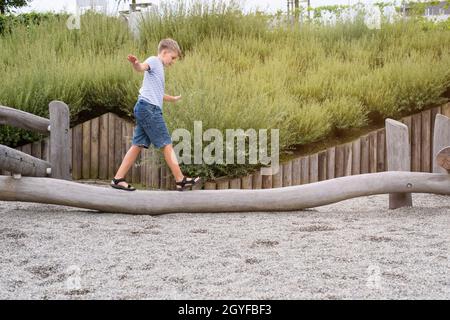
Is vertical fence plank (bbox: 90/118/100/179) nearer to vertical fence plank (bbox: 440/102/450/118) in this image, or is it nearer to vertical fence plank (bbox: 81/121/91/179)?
vertical fence plank (bbox: 81/121/91/179)

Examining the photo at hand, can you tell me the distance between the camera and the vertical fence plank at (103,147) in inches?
278

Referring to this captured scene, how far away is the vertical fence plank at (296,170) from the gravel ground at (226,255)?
3.25 ft

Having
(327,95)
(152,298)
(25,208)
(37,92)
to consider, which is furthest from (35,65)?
(152,298)

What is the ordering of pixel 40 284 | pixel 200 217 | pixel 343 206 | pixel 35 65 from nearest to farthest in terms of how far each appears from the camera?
pixel 40 284 → pixel 200 217 → pixel 343 206 → pixel 35 65

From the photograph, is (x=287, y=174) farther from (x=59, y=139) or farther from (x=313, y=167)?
(x=59, y=139)

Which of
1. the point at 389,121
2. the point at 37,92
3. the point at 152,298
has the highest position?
the point at 37,92

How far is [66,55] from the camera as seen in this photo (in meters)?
8.42

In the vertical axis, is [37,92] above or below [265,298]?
above

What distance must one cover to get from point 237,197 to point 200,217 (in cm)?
37

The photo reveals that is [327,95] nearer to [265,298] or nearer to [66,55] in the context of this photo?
[66,55]

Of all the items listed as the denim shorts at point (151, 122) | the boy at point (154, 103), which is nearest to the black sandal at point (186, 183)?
the boy at point (154, 103)

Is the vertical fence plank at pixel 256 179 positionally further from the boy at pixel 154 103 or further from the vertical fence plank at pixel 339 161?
the boy at pixel 154 103

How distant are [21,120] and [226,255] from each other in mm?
3056

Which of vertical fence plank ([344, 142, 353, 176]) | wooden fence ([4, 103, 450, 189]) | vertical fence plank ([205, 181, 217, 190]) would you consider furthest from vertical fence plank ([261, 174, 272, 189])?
vertical fence plank ([344, 142, 353, 176])
